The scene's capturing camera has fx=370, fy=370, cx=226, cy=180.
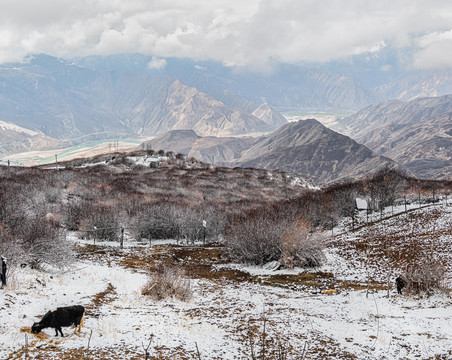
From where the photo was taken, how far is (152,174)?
7644cm

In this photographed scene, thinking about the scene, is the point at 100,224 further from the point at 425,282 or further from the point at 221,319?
the point at 425,282

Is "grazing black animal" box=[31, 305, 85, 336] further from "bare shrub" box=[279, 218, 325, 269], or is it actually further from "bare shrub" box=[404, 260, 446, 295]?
"bare shrub" box=[279, 218, 325, 269]

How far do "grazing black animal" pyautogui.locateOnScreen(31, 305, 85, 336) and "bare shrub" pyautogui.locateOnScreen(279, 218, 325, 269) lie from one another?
12669 millimetres

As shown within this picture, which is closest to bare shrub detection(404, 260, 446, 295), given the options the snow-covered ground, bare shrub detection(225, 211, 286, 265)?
the snow-covered ground

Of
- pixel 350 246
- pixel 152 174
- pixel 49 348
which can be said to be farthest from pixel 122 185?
pixel 49 348

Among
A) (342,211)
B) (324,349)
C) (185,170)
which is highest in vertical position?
(185,170)

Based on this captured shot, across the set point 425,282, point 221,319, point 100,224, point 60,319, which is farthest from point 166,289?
point 100,224

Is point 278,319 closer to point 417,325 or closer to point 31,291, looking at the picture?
point 417,325

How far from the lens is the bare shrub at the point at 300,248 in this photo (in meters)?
19.8

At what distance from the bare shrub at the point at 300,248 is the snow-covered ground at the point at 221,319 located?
10.7ft

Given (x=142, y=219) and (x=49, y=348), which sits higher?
(x=142, y=219)

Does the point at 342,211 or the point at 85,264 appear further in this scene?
the point at 342,211

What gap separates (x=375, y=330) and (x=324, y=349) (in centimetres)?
207

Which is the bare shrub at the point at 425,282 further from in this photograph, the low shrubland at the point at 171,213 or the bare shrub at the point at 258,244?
the bare shrub at the point at 258,244
